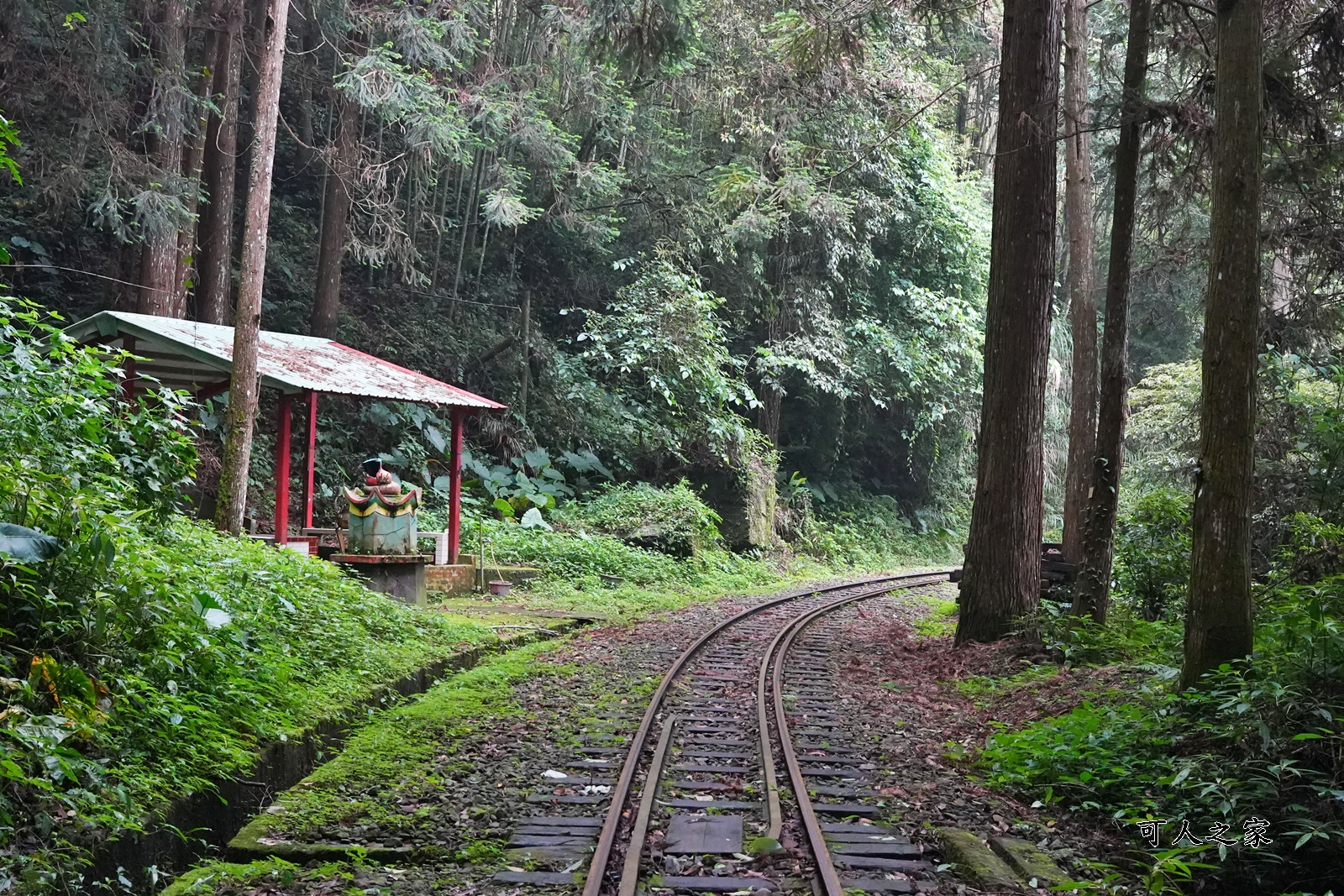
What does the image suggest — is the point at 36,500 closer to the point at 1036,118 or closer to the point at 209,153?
the point at 1036,118

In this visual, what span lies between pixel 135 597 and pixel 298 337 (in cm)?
1143

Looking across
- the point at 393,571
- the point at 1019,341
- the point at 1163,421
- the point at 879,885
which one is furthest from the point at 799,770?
the point at 1163,421

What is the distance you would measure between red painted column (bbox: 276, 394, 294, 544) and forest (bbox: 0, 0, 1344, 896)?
1552mm

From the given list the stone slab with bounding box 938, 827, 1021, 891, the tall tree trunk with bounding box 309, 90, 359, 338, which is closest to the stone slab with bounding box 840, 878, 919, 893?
the stone slab with bounding box 938, 827, 1021, 891

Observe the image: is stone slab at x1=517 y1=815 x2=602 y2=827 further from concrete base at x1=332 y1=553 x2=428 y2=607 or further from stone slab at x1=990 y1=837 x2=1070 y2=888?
concrete base at x1=332 y1=553 x2=428 y2=607

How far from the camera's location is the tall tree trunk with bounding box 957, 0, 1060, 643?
426 inches

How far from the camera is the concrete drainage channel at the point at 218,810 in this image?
4.14 metres

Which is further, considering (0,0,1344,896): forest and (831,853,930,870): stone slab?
(0,0,1344,896): forest

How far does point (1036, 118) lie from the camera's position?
10688 millimetres

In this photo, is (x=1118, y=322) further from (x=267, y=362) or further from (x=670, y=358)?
(x=670, y=358)

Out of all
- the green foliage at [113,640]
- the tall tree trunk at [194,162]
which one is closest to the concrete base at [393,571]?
the green foliage at [113,640]

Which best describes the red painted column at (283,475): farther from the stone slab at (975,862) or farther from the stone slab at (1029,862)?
the stone slab at (1029,862)

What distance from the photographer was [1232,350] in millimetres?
6125

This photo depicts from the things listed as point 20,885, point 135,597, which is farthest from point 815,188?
point 20,885
